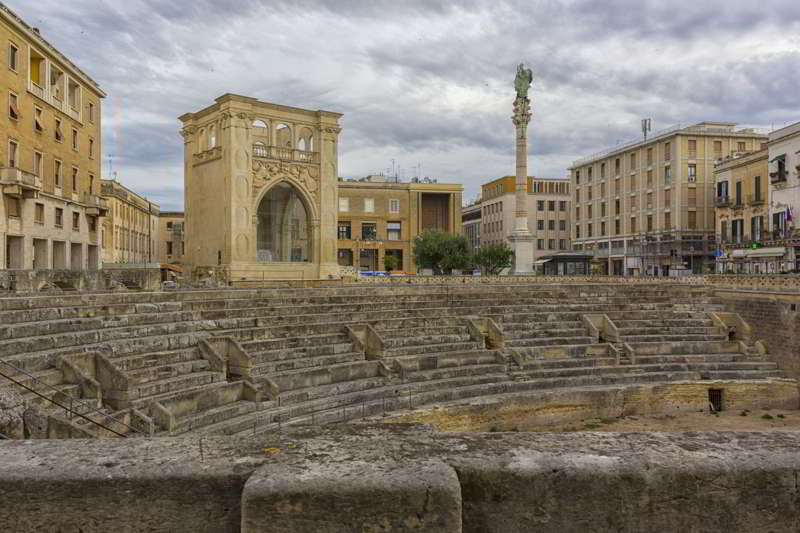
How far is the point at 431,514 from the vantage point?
8.38 ft

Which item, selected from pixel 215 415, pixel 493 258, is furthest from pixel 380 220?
pixel 215 415

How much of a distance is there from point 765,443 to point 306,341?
14575 millimetres

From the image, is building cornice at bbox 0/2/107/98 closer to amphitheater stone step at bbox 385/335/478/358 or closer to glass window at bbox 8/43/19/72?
glass window at bbox 8/43/19/72

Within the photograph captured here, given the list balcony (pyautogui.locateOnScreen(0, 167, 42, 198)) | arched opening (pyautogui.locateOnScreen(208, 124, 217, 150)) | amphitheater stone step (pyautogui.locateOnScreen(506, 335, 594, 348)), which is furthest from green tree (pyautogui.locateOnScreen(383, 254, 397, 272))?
amphitheater stone step (pyautogui.locateOnScreen(506, 335, 594, 348))

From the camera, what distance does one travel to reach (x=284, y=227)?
1474 inches

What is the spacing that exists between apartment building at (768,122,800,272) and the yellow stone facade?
93.4 feet

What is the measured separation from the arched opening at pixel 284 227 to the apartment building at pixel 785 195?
3015cm

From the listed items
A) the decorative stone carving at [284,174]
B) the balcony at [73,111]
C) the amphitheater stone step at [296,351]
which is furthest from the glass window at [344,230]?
the amphitheater stone step at [296,351]

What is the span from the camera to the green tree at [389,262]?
59.4 m

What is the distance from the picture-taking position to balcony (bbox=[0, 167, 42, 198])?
83.3ft

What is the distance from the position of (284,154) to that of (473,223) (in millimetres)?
54837

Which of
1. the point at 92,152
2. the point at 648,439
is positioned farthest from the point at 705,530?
the point at 92,152

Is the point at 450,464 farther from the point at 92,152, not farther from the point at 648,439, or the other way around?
the point at 92,152

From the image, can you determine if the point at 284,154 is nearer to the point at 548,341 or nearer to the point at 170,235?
the point at 548,341
